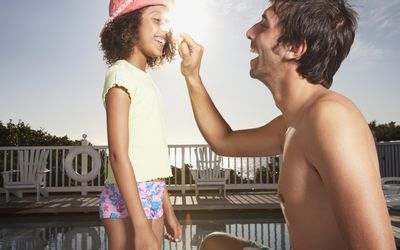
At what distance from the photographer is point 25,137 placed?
1762cm

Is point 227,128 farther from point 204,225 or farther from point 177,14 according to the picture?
point 204,225

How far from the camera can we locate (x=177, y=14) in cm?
199

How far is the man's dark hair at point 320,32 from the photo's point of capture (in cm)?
126

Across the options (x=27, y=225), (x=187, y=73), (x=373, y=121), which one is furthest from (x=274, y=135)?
(x=373, y=121)

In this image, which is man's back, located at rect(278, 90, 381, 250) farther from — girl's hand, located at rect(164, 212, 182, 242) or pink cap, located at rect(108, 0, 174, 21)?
pink cap, located at rect(108, 0, 174, 21)

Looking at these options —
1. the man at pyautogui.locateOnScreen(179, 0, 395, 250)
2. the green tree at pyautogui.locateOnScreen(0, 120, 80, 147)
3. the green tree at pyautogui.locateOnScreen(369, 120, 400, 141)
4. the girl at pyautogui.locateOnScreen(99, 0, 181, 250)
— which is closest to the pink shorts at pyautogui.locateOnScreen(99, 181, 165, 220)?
the girl at pyautogui.locateOnScreen(99, 0, 181, 250)

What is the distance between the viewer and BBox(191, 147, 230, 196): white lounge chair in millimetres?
9367

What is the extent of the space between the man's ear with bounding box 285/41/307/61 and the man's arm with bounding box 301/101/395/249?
33 centimetres

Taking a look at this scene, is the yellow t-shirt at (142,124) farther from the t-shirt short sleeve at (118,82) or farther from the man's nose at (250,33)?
the man's nose at (250,33)

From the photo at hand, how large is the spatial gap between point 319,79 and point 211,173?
27.6 feet

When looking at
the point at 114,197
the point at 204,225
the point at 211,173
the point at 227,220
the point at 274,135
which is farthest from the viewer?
the point at 211,173

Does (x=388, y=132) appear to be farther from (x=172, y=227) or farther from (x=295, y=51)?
(x=295, y=51)

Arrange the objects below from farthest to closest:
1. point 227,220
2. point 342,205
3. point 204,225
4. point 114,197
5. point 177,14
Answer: point 227,220
point 204,225
point 177,14
point 114,197
point 342,205

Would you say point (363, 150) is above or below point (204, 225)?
above
